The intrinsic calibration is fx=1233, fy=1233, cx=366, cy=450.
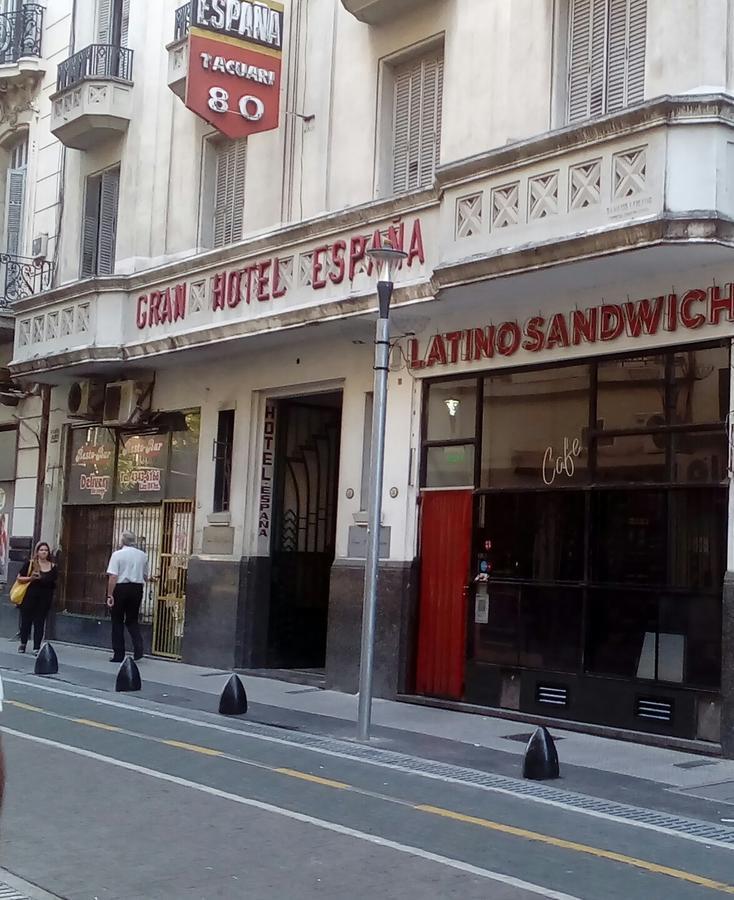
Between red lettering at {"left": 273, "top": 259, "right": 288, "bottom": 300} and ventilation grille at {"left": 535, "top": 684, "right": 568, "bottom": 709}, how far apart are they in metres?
5.85

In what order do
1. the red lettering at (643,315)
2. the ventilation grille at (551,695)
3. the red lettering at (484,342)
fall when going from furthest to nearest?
the red lettering at (484,342)
the ventilation grille at (551,695)
the red lettering at (643,315)

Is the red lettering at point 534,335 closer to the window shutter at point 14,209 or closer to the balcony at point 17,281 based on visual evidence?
the balcony at point 17,281

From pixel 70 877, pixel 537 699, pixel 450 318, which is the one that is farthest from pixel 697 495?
pixel 70 877

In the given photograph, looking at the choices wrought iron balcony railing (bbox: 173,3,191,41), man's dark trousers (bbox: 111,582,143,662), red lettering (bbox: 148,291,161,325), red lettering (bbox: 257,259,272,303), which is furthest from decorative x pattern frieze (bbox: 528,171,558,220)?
man's dark trousers (bbox: 111,582,143,662)

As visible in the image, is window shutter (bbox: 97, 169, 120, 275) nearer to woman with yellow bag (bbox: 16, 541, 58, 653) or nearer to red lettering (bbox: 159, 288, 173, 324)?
red lettering (bbox: 159, 288, 173, 324)

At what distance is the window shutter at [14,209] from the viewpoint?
78.8ft

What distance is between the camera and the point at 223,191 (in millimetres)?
18547

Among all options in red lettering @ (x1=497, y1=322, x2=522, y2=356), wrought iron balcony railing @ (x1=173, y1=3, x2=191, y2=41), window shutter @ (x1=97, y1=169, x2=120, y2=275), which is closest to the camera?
red lettering @ (x1=497, y1=322, x2=522, y2=356)

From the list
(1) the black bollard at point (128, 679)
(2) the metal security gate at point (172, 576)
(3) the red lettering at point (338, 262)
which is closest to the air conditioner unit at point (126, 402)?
(2) the metal security gate at point (172, 576)

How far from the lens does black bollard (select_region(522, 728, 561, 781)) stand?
10031 mm

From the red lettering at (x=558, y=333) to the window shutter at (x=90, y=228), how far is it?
1079 cm

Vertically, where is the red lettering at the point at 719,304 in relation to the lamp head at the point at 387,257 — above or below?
below

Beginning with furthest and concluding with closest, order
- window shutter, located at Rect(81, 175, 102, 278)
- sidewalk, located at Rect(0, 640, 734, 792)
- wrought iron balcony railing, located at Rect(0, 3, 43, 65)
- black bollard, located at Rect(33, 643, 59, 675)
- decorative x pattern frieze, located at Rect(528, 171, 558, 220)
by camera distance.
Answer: wrought iron balcony railing, located at Rect(0, 3, 43, 65)
window shutter, located at Rect(81, 175, 102, 278)
black bollard, located at Rect(33, 643, 59, 675)
decorative x pattern frieze, located at Rect(528, 171, 558, 220)
sidewalk, located at Rect(0, 640, 734, 792)

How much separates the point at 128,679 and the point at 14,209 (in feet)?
40.9
